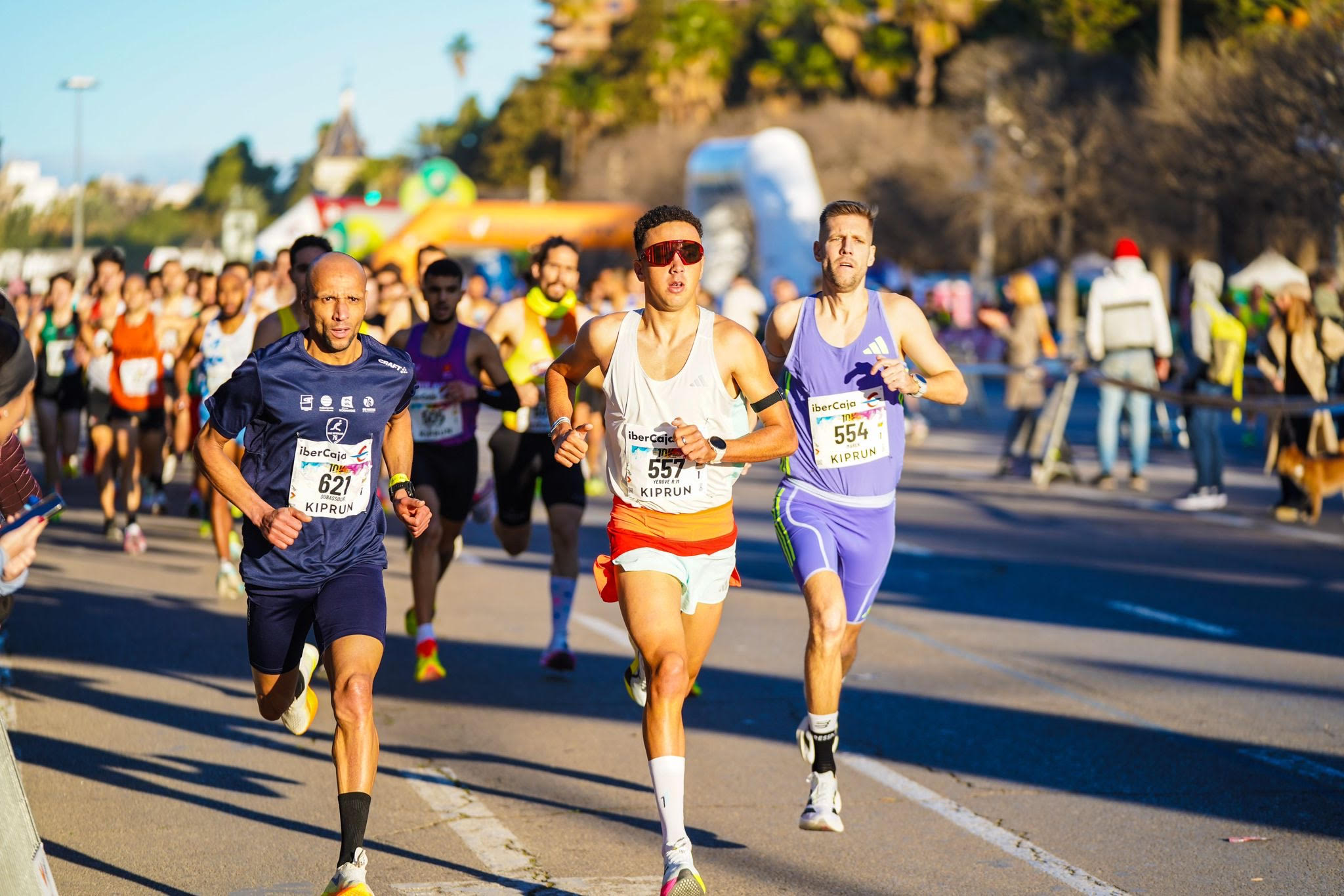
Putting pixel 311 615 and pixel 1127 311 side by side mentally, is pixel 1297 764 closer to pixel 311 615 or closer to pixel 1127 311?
pixel 311 615

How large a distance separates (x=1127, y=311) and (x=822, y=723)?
35.1ft

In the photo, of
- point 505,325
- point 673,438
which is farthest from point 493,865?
point 505,325

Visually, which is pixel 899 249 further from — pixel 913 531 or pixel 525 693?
pixel 525 693

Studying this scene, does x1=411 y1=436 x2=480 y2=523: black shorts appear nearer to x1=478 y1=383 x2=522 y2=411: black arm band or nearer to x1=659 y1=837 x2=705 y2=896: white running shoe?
x1=478 y1=383 x2=522 y2=411: black arm band

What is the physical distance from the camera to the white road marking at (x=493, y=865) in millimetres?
5008

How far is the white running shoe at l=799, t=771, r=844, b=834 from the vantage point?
18.2 ft

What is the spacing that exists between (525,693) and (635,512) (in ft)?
9.07

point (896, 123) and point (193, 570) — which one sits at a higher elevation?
point (896, 123)

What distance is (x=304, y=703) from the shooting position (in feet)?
19.0

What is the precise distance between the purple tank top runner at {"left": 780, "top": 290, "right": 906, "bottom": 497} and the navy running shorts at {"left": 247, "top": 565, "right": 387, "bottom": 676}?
163cm

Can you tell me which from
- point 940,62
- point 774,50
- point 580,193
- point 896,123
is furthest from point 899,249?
point 580,193

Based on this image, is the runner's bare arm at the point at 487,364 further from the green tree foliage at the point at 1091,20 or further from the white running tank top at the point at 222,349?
the green tree foliage at the point at 1091,20

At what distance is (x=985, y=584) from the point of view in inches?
444

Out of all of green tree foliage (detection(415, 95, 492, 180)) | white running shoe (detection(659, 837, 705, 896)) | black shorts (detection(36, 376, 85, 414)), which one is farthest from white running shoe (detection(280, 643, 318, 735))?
green tree foliage (detection(415, 95, 492, 180))
